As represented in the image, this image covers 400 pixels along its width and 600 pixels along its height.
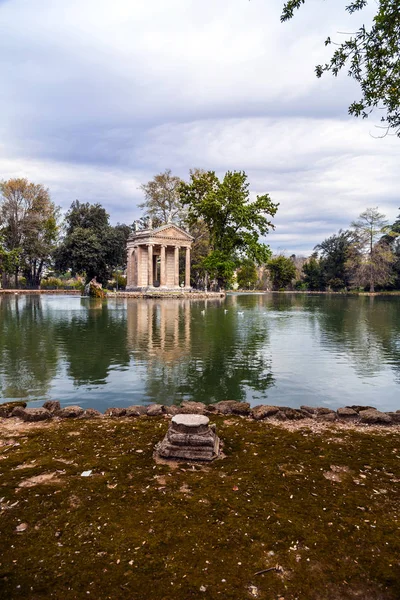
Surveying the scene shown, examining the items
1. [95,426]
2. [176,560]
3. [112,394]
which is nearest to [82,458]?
[95,426]

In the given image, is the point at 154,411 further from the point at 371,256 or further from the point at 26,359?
the point at 371,256

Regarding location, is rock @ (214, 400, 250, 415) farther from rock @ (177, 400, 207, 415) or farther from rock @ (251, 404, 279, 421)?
rock @ (177, 400, 207, 415)

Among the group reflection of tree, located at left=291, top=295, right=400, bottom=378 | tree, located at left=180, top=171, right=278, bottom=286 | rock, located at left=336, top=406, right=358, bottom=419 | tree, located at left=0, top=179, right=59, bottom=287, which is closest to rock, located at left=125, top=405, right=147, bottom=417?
rock, located at left=336, top=406, right=358, bottom=419

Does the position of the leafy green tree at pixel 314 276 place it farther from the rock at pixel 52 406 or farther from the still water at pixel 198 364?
the rock at pixel 52 406

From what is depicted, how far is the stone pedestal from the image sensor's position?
4883mm

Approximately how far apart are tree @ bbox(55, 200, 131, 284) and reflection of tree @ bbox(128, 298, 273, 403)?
38915mm

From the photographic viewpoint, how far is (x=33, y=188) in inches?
2598

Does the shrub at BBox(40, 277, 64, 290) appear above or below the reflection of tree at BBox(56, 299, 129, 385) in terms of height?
above

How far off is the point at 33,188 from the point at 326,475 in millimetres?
71624

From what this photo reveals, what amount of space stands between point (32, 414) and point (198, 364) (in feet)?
20.9

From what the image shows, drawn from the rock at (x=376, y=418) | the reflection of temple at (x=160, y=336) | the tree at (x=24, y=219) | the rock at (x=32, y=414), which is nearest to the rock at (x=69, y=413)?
the rock at (x=32, y=414)

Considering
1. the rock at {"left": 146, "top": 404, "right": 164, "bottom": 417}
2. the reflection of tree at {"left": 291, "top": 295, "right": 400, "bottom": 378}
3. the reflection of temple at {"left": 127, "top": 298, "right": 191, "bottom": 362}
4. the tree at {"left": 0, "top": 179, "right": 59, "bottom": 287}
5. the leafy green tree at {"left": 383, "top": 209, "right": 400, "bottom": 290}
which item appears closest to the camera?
the rock at {"left": 146, "top": 404, "right": 164, "bottom": 417}

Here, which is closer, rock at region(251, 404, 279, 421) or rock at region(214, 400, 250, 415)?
rock at region(251, 404, 279, 421)

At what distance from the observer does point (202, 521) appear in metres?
3.54
